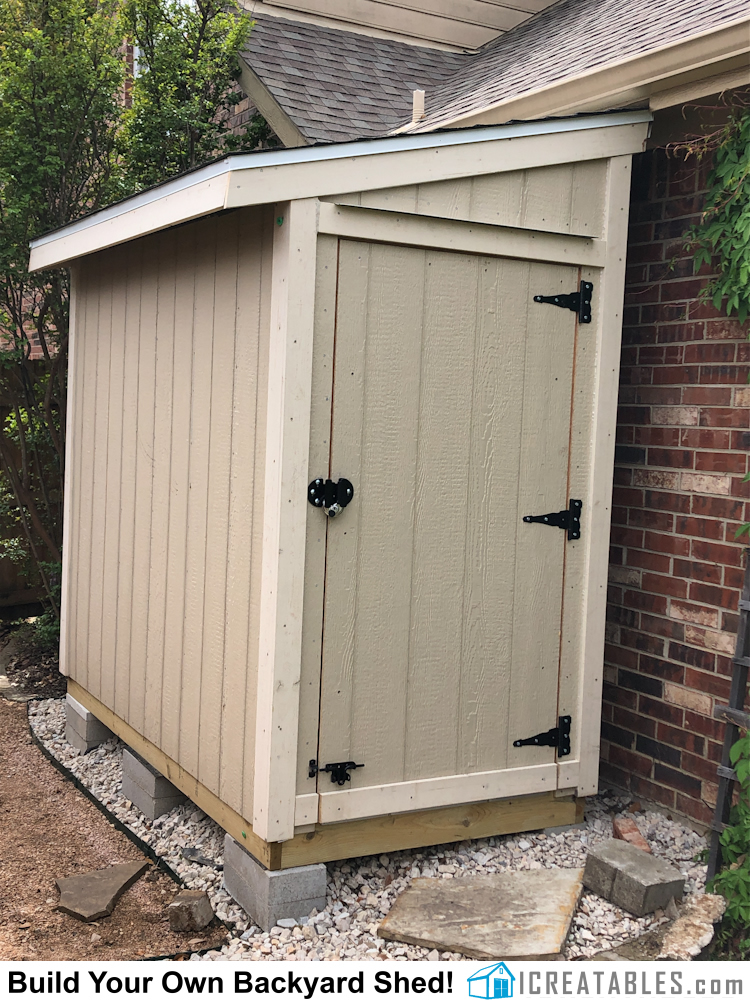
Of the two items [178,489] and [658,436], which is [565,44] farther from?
[178,489]

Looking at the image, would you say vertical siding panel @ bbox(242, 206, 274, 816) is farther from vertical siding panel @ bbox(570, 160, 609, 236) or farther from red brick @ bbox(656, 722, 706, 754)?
red brick @ bbox(656, 722, 706, 754)

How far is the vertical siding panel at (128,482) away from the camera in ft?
13.8

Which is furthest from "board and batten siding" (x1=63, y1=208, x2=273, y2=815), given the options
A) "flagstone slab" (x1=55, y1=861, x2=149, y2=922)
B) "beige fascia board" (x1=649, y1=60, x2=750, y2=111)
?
"beige fascia board" (x1=649, y1=60, x2=750, y2=111)

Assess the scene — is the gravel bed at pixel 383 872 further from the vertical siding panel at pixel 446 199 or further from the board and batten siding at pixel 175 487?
the vertical siding panel at pixel 446 199

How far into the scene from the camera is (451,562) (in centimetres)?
335

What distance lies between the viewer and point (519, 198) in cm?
334

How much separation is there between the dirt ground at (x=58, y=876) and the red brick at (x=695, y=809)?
1.72 m

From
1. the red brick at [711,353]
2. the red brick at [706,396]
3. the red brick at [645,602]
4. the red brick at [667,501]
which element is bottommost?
the red brick at [645,602]

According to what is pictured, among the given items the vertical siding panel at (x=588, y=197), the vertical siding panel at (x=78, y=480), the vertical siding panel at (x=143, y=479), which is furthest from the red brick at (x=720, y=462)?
the vertical siding panel at (x=78, y=480)

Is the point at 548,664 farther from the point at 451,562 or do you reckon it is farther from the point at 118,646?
the point at 118,646

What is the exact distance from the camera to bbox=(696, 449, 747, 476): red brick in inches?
135

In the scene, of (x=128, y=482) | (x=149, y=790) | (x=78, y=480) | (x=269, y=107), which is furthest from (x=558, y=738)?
(x=269, y=107)

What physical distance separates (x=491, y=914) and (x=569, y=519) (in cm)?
134

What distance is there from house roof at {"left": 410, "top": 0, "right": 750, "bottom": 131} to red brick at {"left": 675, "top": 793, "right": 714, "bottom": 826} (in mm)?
2629
